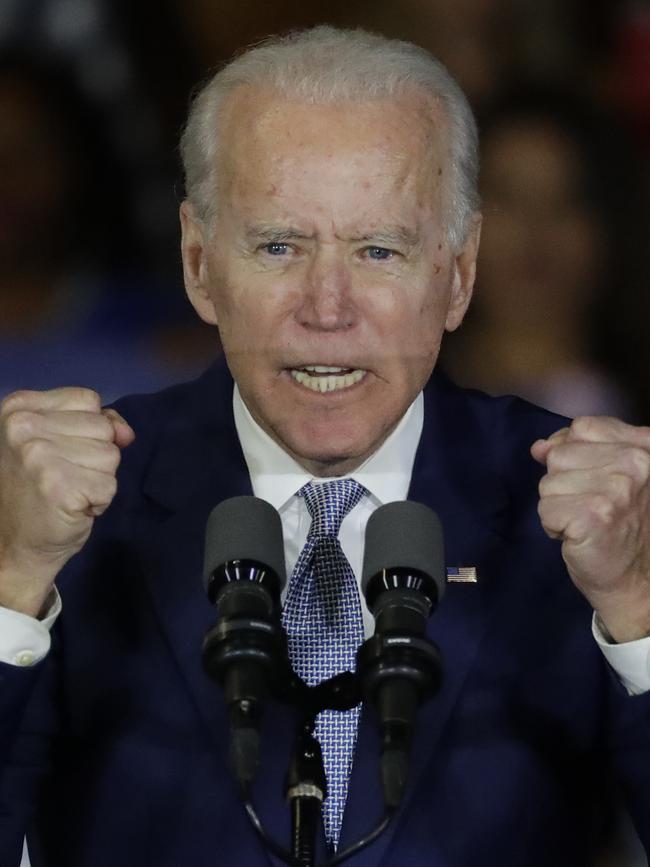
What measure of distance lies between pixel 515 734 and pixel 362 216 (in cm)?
60

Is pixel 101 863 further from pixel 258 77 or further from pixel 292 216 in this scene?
pixel 258 77

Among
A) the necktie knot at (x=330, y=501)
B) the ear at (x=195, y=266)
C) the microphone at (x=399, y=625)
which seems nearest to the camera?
the microphone at (x=399, y=625)

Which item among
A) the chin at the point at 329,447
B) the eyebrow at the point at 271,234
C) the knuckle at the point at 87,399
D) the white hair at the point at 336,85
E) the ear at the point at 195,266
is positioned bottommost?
the knuckle at the point at 87,399

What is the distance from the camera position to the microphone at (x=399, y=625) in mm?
1132

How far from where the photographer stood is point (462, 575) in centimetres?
165

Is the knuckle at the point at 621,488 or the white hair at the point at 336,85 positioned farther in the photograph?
the white hair at the point at 336,85

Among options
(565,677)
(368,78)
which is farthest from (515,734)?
(368,78)

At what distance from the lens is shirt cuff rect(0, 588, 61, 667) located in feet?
4.73

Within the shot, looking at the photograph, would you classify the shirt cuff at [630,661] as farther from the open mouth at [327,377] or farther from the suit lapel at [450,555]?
the open mouth at [327,377]

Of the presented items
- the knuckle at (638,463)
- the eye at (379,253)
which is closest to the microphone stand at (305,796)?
the knuckle at (638,463)

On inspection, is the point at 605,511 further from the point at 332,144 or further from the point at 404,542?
the point at 332,144

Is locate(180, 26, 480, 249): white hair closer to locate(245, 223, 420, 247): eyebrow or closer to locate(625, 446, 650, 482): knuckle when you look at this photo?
locate(245, 223, 420, 247): eyebrow

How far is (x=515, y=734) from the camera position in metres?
1.58

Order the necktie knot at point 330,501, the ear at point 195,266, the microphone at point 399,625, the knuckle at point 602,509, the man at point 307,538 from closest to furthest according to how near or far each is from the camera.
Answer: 1. the microphone at point 399,625
2. the knuckle at point 602,509
3. the man at point 307,538
4. the necktie knot at point 330,501
5. the ear at point 195,266
